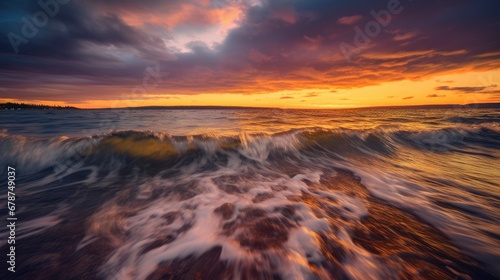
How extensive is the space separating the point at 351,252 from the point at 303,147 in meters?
6.55

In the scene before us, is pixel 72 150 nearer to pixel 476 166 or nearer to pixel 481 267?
pixel 481 267

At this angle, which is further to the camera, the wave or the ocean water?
the wave

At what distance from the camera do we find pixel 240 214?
3.63 meters

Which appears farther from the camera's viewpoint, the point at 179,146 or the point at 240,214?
the point at 179,146

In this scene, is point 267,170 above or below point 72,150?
below

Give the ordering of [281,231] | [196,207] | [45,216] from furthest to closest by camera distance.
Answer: [196,207] < [45,216] < [281,231]

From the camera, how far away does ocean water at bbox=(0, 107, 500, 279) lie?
2439 mm

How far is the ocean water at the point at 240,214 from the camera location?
2439 mm

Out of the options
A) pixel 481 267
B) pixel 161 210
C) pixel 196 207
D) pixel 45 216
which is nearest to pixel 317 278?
pixel 481 267

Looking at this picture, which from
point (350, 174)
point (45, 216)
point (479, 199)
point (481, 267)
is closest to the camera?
point (481, 267)

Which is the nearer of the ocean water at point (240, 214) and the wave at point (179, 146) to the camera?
the ocean water at point (240, 214)

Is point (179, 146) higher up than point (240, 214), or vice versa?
point (179, 146)

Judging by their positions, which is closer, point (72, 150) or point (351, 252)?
point (351, 252)

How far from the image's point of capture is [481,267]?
247 cm
